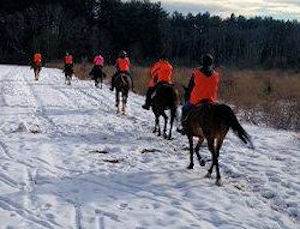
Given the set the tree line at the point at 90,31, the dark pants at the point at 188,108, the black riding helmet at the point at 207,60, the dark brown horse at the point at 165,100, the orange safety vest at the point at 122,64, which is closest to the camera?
the black riding helmet at the point at 207,60

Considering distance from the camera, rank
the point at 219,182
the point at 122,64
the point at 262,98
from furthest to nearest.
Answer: the point at 262,98
the point at 122,64
the point at 219,182

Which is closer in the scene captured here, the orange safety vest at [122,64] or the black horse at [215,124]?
the black horse at [215,124]

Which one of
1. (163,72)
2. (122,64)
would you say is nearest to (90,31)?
(122,64)

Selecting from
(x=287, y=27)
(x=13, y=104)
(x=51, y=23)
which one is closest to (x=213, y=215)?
(x=13, y=104)

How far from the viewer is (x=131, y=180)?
10.9 m

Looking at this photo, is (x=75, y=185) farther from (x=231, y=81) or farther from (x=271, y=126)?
(x=231, y=81)

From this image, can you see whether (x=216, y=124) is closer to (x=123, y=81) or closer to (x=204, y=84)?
(x=204, y=84)

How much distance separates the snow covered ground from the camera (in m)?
8.62

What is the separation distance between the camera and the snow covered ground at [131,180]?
8625 millimetres

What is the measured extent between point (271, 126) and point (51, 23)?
7979 centimetres

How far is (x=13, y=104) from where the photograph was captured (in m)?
22.9

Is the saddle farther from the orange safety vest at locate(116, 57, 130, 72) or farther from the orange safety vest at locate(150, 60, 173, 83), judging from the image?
the orange safety vest at locate(116, 57, 130, 72)

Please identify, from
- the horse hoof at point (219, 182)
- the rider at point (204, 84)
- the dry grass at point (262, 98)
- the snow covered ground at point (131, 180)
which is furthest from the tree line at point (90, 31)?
the horse hoof at point (219, 182)

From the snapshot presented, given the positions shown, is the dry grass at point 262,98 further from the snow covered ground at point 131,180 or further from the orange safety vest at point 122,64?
the snow covered ground at point 131,180
